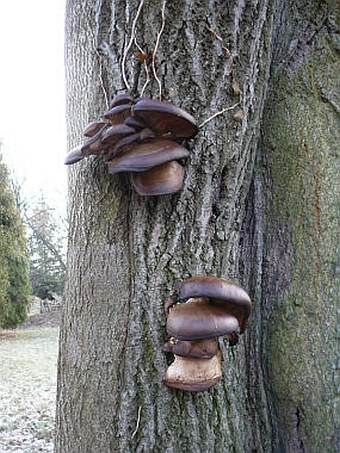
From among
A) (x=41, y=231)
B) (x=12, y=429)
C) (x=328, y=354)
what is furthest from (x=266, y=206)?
(x=41, y=231)

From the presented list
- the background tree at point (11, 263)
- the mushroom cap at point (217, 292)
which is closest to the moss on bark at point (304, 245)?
the mushroom cap at point (217, 292)

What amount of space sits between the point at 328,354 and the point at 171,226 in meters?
0.82

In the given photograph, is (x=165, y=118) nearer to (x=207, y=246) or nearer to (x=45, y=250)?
(x=207, y=246)

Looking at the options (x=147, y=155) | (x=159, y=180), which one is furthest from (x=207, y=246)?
(x=147, y=155)

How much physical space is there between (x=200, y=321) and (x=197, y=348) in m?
0.11

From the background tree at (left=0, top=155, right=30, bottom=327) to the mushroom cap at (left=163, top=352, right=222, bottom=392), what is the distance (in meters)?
13.0

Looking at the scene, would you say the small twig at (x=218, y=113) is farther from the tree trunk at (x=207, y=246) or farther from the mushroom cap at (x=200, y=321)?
the mushroom cap at (x=200, y=321)

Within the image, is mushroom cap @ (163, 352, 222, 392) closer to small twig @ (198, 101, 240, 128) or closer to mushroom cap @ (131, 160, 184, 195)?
mushroom cap @ (131, 160, 184, 195)

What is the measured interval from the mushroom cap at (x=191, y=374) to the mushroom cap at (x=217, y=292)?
193 mm

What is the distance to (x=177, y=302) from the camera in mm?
1565

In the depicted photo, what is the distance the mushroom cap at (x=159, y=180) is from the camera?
1.55 meters

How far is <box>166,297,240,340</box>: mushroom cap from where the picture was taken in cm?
137

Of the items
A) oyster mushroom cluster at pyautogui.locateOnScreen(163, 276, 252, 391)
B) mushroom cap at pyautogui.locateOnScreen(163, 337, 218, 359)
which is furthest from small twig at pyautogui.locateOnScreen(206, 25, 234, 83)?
mushroom cap at pyautogui.locateOnScreen(163, 337, 218, 359)

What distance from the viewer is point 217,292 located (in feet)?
4.52
